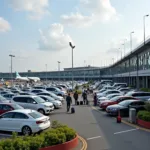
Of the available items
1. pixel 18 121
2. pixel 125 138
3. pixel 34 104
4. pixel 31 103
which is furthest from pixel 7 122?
pixel 31 103

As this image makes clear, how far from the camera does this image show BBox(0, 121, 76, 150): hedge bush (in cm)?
1038

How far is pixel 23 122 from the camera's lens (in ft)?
52.6

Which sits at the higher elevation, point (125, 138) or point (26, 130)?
point (26, 130)

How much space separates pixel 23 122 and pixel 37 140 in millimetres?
5090

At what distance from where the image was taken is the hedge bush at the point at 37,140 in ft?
34.1

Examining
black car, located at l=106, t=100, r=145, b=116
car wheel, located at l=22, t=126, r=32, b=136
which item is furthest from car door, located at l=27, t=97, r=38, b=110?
car wheel, located at l=22, t=126, r=32, b=136

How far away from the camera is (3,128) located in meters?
16.6

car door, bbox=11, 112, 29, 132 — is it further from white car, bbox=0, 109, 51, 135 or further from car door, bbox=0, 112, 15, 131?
car door, bbox=0, 112, 15, 131

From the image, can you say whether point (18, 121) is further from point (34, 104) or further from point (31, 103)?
point (31, 103)

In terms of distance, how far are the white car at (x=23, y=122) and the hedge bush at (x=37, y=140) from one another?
2.94 m

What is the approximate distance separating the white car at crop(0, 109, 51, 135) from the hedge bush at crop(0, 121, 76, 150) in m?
2.94

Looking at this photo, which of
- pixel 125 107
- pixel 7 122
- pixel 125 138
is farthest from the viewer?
pixel 125 107

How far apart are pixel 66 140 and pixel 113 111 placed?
11.7 metres

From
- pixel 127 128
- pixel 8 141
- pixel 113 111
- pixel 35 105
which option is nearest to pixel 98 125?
pixel 127 128
